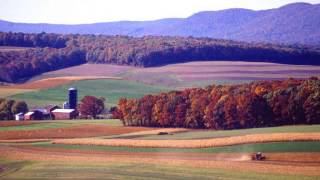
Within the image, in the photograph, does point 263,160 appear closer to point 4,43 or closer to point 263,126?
point 263,126

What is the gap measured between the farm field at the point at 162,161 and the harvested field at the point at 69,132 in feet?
8.12

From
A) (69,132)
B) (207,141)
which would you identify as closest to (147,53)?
(69,132)

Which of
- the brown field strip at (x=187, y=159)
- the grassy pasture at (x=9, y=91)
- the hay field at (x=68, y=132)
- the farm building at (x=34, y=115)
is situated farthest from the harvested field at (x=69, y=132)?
the grassy pasture at (x=9, y=91)

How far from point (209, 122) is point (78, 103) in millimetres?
27791

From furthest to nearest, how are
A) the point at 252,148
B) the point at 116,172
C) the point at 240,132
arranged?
the point at 240,132 → the point at 252,148 → the point at 116,172

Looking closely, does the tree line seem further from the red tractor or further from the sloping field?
the sloping field

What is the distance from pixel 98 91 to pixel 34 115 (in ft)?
61.3

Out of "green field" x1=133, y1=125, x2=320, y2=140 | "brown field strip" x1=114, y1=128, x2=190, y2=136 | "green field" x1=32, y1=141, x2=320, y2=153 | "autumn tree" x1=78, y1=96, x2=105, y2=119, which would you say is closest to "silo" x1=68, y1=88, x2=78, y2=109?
"autumn tree" x1=78, y1=96, x2=105, y2=119

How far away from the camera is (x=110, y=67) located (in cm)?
10850

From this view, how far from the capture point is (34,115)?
6962cm

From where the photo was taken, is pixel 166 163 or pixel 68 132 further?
pixel 68 132

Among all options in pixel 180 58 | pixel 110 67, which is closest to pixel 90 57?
pixel 110 67

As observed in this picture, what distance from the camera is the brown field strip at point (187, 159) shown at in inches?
1298

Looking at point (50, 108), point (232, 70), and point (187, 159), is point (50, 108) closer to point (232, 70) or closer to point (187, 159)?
point (232, 70)
